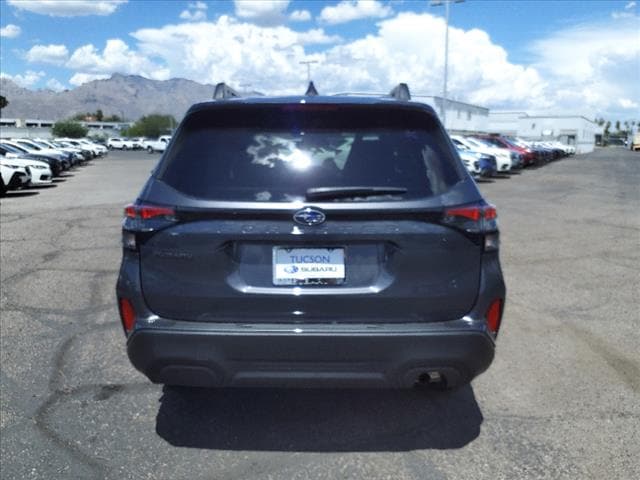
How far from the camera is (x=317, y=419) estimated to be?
343cm

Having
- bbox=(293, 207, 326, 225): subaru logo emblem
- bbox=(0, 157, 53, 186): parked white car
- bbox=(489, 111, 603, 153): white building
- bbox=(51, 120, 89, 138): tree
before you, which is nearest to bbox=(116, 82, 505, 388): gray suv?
bbox=(293, 207, 326, 225): subaru logo emblem

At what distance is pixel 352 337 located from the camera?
108 inches

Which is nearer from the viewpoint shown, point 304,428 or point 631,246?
point 304,428

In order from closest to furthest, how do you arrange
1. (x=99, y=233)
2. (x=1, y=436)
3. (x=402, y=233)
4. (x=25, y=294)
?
(x=402, y=233)
(x=1, y=436)
(x=25, y=294)
(x=99, y=233)

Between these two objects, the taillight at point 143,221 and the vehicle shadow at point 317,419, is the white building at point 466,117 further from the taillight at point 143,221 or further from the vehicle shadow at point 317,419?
the taillight at point 143,221

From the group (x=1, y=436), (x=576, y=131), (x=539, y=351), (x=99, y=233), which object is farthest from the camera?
(x=576, y=131)

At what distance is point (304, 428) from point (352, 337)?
0.88m

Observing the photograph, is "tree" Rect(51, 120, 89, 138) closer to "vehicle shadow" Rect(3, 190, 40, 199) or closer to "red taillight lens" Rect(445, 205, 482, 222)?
"vehicle shadow" Rect(3, 190, 40, 199)

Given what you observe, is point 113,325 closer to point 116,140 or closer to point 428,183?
point 428,183

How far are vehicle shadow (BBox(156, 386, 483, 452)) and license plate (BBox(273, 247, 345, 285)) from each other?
1.00m

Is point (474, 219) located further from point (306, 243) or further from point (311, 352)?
point (311, 352)

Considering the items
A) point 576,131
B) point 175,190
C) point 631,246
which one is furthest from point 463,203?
point 576,131

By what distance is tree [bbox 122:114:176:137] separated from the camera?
124m

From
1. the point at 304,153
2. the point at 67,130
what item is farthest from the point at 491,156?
the point at 67,130
